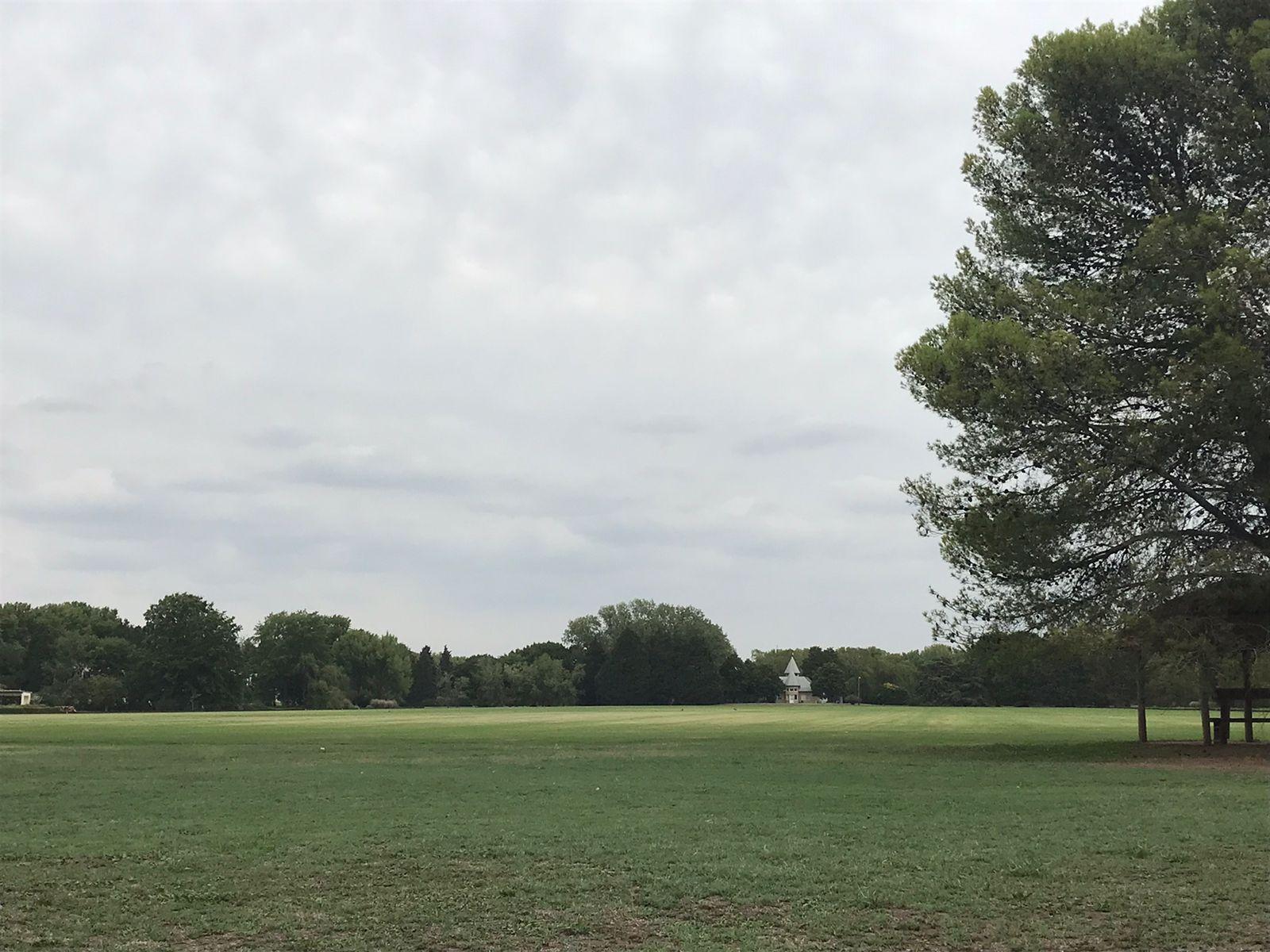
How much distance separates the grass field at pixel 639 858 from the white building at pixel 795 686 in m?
139

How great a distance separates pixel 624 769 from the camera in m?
25.2

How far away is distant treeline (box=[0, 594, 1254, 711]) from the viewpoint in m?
126


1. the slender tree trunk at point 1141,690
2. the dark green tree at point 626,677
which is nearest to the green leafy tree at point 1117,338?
the slender tree trunk at point 1141,690

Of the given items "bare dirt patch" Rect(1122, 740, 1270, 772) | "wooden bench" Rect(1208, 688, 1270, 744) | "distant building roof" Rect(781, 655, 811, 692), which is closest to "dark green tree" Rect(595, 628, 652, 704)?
"distant building roof" Rect(781, 655, 811, 692)

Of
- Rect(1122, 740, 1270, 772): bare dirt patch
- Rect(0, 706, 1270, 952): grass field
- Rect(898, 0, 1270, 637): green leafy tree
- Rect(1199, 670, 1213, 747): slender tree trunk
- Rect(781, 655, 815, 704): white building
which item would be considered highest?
Rect(898, 0, 1270, 637): green leafy tree

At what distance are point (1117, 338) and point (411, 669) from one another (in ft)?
459

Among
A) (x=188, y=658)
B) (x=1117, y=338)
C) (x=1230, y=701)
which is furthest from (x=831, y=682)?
(x=1117, y=338)

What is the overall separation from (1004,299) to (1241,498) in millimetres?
7888

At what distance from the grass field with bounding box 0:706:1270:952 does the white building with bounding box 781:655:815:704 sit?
5462 inches

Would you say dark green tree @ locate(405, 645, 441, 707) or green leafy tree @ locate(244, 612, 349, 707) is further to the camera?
dark green tree @ locate(405, 645, 441, 707)

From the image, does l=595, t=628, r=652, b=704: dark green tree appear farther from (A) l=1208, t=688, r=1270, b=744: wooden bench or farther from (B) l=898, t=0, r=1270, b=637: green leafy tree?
(B) l=898, t=0, r=1270, b=637: green leafy tree

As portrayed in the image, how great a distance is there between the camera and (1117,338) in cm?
2822

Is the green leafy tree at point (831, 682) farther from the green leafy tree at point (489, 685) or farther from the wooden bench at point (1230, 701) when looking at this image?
the wooden bench at point (1230, 701)

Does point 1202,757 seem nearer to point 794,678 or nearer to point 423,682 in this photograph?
point 423,682
